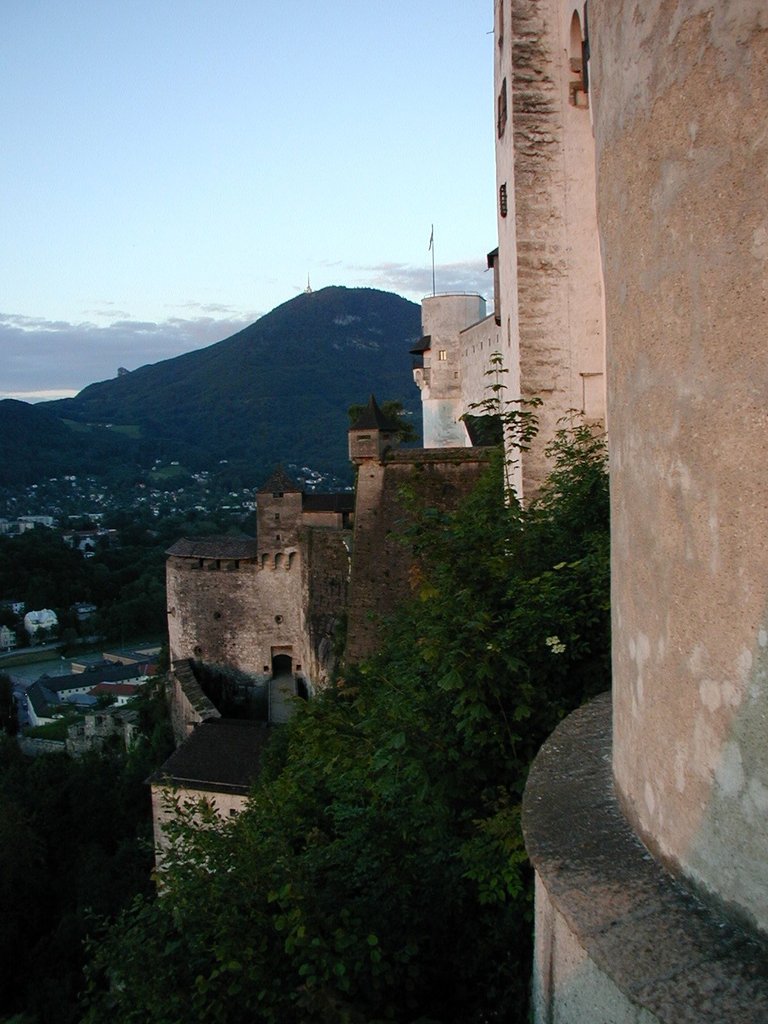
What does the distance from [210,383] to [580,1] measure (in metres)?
183

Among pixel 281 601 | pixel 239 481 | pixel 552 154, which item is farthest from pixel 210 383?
pixel 552 154

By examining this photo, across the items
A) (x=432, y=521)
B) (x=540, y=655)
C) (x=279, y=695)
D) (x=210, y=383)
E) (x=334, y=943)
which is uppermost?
(x=210, y=383)

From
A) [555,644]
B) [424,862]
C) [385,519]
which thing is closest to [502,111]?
[385,519]

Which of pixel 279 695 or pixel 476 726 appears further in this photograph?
pixel 279 695

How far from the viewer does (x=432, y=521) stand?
24.0 feet

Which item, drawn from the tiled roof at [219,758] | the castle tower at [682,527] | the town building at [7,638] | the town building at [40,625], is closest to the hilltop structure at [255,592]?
the tiled roof at [219,758]

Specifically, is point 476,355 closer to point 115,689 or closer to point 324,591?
point 324,591

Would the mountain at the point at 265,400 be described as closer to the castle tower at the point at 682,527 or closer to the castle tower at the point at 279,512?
the castle tower at the point at 279,512

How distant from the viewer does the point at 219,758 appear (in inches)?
851

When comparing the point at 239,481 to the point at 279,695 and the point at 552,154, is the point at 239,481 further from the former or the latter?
the point at 552,154

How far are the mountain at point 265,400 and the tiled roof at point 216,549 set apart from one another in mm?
105646

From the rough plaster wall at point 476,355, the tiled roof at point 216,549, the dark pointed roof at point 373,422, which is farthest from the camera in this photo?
the tiled roof at point 216,549

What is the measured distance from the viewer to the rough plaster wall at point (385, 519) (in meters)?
16.4

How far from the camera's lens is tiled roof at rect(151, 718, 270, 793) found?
20552 mm
